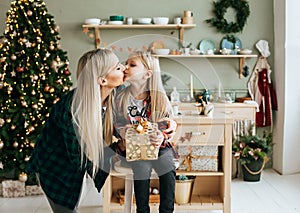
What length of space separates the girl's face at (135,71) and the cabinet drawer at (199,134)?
0.90 m

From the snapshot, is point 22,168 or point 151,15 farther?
point 151,15

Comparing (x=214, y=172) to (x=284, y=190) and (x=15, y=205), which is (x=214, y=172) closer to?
(x=284, y=190)

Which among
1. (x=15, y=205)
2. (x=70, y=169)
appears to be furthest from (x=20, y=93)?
(x=70, y=169)

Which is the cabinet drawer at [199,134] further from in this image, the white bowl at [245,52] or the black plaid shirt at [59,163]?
the white bowl at [245,52]

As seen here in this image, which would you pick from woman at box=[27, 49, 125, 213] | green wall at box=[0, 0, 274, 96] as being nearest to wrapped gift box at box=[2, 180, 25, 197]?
green wall at box=[0, 0, 274, 96]

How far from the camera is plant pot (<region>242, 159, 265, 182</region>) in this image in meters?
4.92

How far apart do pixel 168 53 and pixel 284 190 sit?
177 cm

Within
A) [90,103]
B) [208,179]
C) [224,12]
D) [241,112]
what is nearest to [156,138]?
[90,103]

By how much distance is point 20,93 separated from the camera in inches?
173

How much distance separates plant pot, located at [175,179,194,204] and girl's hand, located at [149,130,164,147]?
1.04 meters

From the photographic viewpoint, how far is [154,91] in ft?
9.09

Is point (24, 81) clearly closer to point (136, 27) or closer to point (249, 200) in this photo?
point (136, 27)

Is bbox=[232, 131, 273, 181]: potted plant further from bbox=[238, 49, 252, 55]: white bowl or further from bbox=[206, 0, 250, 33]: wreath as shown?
bbox=[206, 0, 250, 33]: wreath

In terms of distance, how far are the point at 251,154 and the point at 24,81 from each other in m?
2.18
